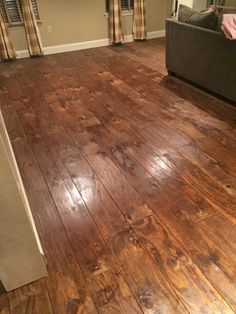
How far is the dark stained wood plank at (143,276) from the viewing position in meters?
1.20

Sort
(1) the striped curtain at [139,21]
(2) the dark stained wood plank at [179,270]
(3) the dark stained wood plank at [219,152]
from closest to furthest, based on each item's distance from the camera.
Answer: (2) the dark stained wood plank at [179,270] → (3) the dark stained wood plank at [219,152] → (1) the striped curtain at [139,21]

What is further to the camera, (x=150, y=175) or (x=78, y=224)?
(x=150, y=175)

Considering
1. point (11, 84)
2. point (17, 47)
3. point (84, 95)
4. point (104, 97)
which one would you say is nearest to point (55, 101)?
point (84, 95)

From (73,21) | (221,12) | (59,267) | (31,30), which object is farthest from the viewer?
(73,21)

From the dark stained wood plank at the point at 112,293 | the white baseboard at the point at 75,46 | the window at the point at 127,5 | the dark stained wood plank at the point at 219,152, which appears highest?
the window at the point at 127,5

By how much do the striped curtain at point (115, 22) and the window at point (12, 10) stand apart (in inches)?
54.5

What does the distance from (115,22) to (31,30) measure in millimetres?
1600

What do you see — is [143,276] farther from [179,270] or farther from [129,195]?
[129,195]

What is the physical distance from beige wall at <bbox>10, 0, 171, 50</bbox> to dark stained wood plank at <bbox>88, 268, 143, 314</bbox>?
4.76m

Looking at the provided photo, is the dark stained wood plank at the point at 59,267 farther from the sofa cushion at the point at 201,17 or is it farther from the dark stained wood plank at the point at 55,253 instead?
the sofa cushion at the point at 201,17

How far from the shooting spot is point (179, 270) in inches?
52.5

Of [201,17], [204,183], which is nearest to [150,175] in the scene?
[204,183]

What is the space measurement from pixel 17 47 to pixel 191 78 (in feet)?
10.9

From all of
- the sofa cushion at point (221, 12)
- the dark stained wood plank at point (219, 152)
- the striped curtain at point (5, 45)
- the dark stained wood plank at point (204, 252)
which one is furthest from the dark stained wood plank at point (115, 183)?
the striped curtain at point (5, 45)
